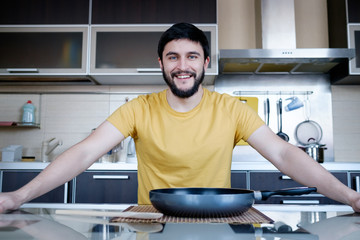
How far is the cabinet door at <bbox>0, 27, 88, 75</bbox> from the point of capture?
257 cm

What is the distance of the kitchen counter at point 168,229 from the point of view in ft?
1.64

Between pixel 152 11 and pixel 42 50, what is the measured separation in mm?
899

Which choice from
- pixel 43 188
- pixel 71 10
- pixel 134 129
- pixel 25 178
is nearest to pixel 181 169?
pixel 134 129

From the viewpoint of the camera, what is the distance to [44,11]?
2635mm

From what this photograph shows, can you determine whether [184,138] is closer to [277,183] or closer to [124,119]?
[124,119]

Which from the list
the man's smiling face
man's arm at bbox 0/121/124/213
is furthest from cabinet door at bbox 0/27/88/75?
man's arm at bbox 0/121/124/213

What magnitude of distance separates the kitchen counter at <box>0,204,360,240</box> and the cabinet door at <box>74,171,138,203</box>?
155cm

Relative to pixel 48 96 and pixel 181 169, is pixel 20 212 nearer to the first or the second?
pixel 181 169

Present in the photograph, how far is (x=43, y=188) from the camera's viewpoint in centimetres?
92

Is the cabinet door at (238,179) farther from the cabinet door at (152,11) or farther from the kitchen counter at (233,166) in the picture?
the cabinet door at (152,11)

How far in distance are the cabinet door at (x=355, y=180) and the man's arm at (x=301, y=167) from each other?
1279mm

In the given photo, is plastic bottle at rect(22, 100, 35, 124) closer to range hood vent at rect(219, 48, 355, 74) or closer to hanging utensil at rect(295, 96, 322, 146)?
range hood vent at rect(219, 48, 355, 74)

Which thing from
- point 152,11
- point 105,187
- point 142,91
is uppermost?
point 152,11

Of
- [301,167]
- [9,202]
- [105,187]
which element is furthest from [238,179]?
[9,202]
